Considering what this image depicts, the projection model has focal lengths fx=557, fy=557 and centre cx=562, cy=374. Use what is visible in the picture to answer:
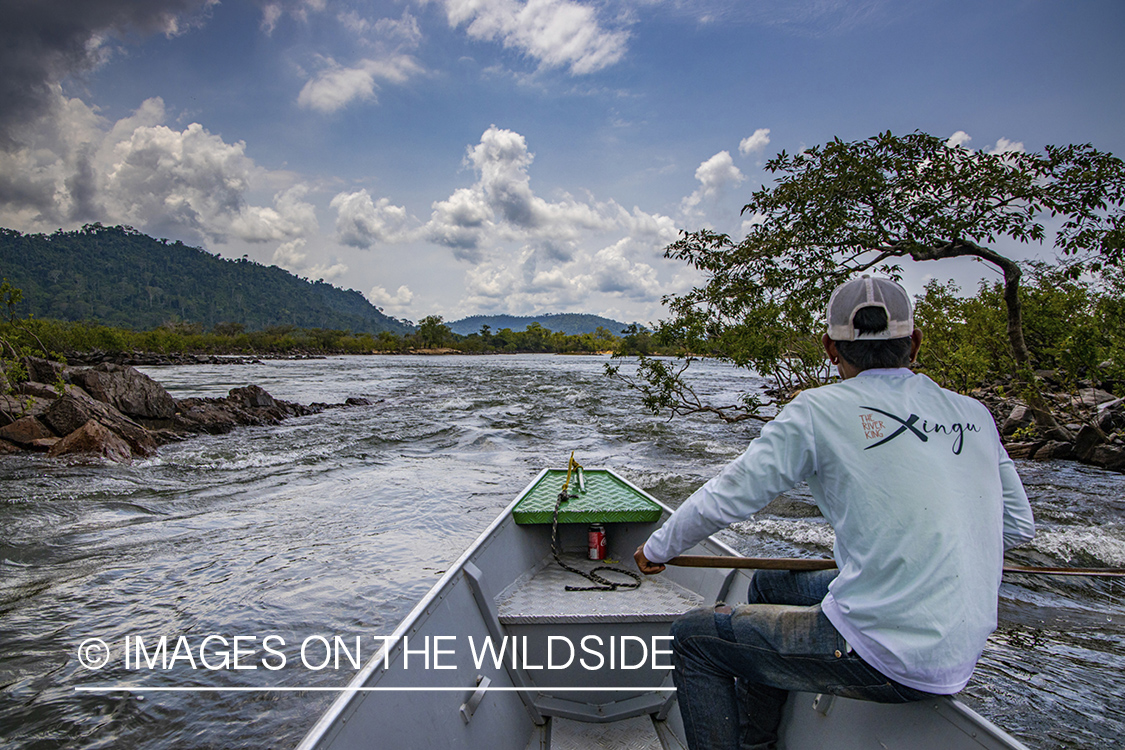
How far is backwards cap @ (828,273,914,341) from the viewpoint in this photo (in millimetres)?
1930

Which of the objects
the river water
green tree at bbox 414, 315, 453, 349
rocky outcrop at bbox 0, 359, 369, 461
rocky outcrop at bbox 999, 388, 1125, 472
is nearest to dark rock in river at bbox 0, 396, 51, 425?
rocky outcrop at bbox 0, 359, 369, 461

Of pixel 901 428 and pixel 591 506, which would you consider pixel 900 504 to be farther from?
pixel 591 506

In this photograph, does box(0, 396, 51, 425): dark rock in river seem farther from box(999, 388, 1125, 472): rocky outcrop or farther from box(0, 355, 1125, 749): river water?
box(999, 388, 1125, 472): rocky outcrop

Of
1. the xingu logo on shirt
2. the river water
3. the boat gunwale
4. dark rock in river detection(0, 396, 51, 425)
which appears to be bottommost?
the river water

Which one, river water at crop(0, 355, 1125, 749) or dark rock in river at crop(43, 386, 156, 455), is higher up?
dark rock in river at crop(43, 386, 156, 455)

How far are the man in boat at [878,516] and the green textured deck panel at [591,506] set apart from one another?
240cm

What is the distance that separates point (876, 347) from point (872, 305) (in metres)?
0.15

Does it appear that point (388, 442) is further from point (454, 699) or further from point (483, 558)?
point (454, 699)

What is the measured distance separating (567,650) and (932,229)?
945 centimetres

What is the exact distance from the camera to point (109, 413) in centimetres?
1445

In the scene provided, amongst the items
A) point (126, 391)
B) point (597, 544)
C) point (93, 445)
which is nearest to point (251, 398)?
point (126, 391)

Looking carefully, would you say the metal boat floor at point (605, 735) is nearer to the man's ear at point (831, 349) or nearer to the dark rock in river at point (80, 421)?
the man's ear at point (831, 349)

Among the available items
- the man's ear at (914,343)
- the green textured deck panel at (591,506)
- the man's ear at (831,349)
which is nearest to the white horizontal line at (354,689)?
the green textured deck panel at (591,506)

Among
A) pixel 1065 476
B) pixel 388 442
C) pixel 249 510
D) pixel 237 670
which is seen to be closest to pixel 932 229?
pixel 1065 476
